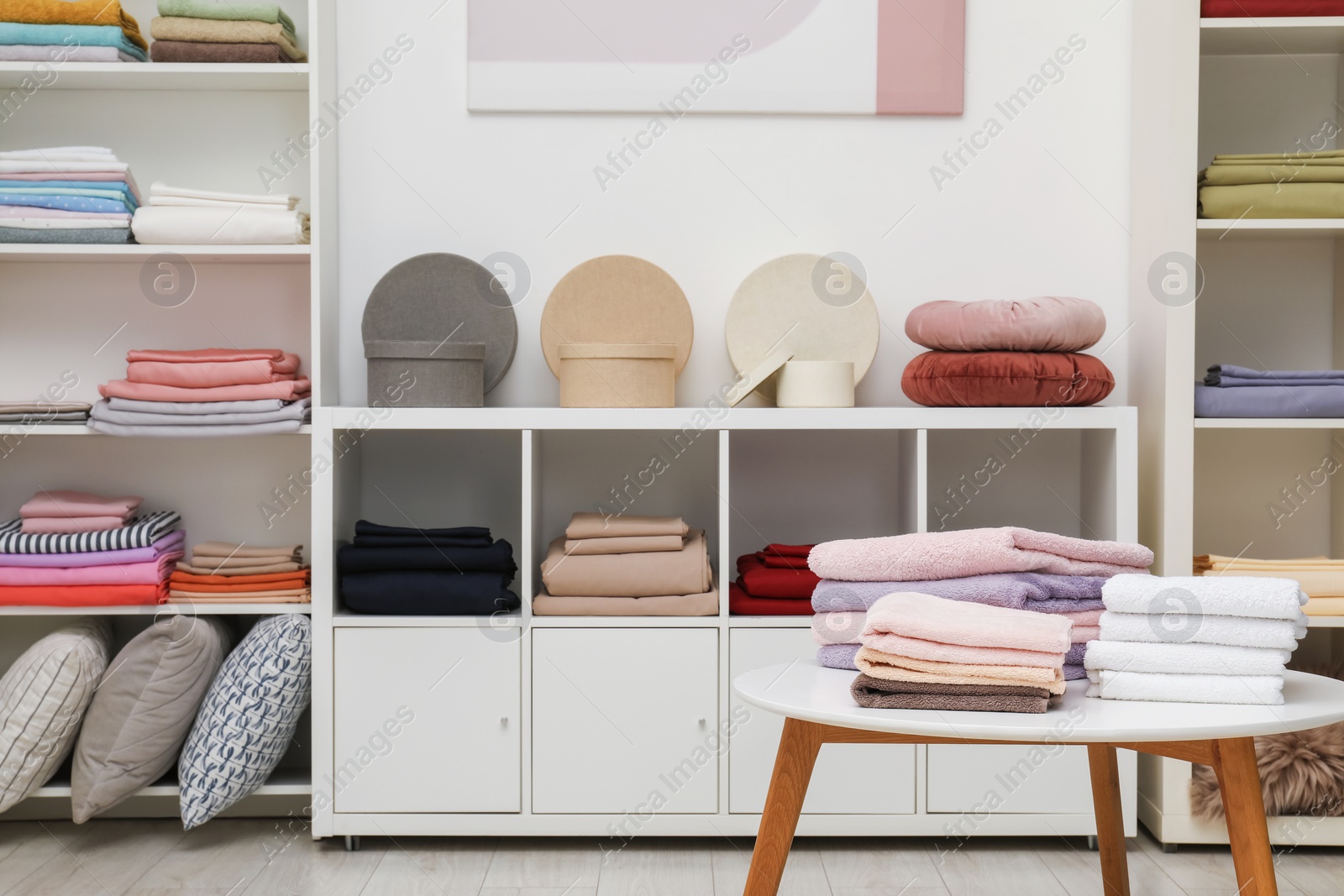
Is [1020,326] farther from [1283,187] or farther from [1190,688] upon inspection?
[1190,688]

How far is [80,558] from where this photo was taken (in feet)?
7.25

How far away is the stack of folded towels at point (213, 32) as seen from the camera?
7.30 ft

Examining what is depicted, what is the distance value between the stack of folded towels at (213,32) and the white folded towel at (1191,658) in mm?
2053

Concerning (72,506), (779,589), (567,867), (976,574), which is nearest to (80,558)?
(72,506)

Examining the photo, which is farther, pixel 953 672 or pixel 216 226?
pixel 216 226

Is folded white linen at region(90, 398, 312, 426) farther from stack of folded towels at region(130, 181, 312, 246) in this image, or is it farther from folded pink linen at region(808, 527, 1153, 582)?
folded pink linen at region(808, 527, 1153, 582)

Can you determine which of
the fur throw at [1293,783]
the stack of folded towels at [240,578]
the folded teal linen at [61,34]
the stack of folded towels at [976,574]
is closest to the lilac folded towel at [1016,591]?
the stack of folded towels at [976,574]

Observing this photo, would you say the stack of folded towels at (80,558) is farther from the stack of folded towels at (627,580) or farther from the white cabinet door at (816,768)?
the white cabinet door at (816,768)

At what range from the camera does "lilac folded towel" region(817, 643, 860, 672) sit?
129 cm

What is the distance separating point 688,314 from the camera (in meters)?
2.38

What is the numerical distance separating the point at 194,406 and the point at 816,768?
1.50m

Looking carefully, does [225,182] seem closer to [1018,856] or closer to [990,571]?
[990,571]

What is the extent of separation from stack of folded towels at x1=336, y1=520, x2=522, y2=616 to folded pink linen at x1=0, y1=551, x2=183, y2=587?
0.45 metres

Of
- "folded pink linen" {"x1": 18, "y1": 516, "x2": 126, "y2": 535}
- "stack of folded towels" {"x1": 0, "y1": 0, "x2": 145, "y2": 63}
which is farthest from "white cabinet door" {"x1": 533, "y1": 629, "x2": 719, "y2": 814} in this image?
"stack of folded towels" {"x1": 0, "y1": 0, "x2": 145, "y2": 63}
